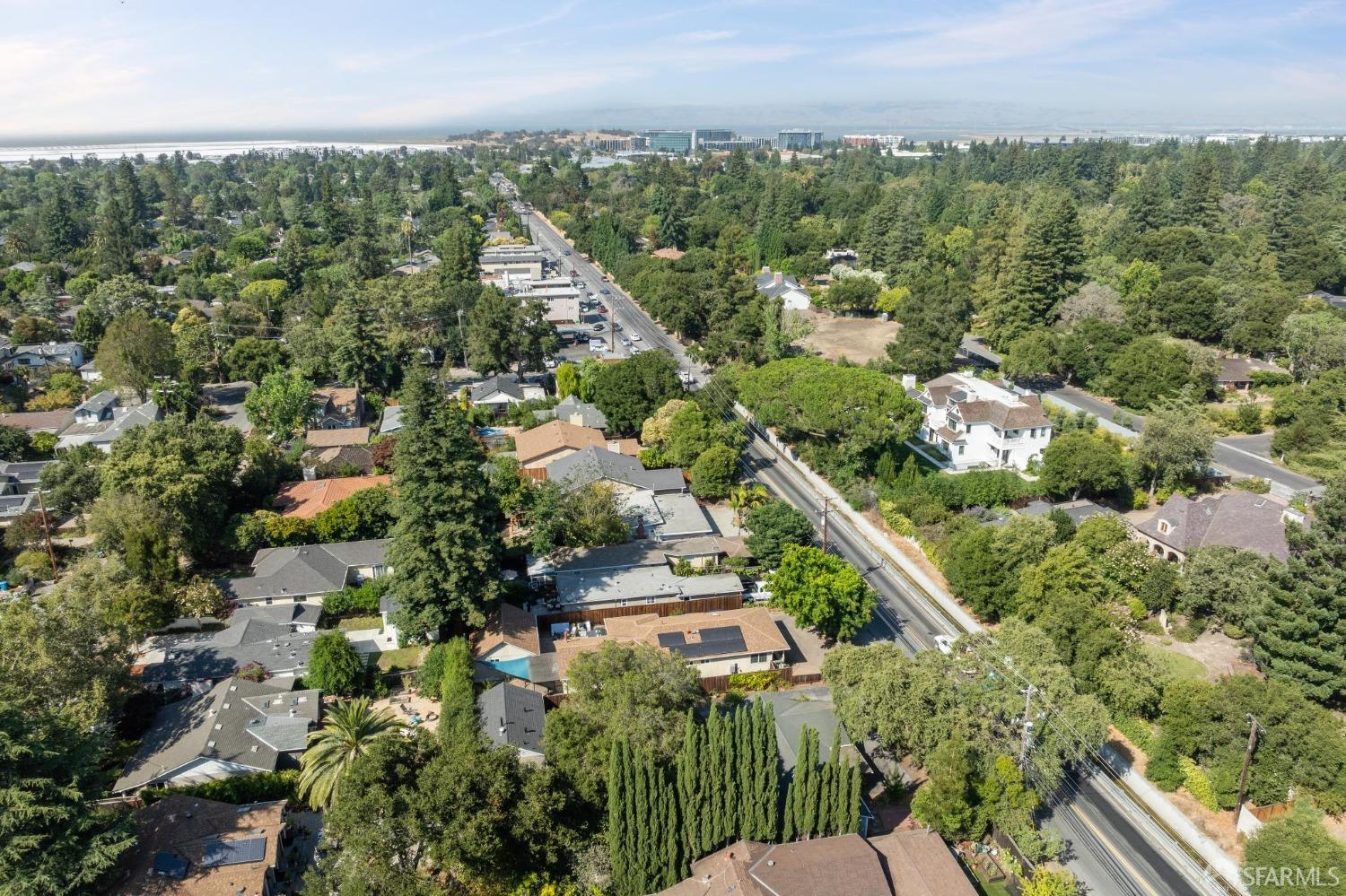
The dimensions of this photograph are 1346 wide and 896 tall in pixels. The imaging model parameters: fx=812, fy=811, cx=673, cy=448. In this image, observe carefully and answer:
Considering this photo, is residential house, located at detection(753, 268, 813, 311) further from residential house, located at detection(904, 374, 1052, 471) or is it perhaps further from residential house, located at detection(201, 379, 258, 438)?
residential house, located at detection(201, 379, 258, 438)

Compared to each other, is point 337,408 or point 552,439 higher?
point 552,439

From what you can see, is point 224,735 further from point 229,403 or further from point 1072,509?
point 1072,509

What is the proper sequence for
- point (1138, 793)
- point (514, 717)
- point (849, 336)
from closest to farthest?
point (1138, 793)
point (514, 717)
point (849, 336)

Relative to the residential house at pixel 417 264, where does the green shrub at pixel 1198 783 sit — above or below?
below

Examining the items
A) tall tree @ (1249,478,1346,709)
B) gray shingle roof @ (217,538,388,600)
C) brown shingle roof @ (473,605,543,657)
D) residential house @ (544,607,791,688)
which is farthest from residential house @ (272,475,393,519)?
tall tree @ (1249,478,1346,709)

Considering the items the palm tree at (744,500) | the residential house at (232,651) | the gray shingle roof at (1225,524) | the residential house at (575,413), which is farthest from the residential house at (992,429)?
the residential house at (232,651)

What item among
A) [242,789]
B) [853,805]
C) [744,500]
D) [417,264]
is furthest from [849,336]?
[242,789]

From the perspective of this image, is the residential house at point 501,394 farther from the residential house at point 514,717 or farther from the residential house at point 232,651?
the residential house at point 514,717
